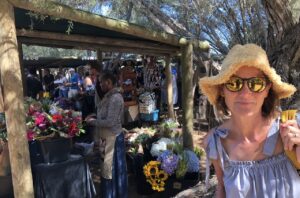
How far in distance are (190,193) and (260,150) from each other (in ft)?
9.43

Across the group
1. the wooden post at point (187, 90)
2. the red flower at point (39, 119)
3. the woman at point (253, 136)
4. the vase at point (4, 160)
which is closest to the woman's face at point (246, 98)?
the woman at point (253, 136)

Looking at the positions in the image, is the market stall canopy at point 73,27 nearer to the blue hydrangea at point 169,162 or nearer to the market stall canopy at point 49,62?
the blue hydrangea at point 169,162

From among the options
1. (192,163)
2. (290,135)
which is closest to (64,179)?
(192,163)

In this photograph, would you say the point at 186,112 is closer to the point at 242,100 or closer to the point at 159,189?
the point at 159,189

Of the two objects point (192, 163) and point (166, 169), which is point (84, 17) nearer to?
point (166, 169)

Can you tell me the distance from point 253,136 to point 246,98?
19 centimetres

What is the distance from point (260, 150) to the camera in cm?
174

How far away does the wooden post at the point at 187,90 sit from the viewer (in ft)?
18.2

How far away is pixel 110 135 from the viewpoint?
4.56 m

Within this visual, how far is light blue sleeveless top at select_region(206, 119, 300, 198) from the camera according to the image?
165 cm

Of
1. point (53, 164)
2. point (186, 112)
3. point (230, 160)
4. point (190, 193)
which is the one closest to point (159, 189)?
point (190, 193)

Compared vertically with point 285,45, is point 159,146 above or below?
below

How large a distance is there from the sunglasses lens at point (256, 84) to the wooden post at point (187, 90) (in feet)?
12.6

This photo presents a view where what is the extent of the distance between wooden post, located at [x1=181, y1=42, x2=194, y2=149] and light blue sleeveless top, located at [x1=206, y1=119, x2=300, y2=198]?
382 cm
